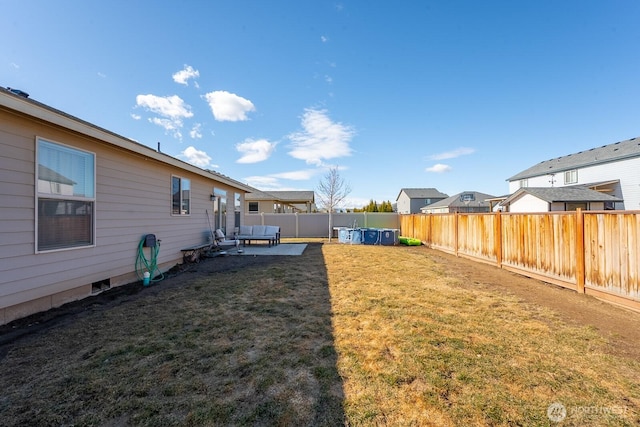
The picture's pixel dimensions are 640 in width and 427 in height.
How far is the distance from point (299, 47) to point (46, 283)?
9674 mm

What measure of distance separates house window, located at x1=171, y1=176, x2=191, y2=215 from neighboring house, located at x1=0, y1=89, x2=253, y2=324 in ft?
1.80

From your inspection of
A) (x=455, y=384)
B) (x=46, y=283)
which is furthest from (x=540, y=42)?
(x=46, y=283)

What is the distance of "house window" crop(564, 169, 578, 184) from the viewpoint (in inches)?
920

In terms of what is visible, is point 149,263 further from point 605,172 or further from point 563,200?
point 605,172

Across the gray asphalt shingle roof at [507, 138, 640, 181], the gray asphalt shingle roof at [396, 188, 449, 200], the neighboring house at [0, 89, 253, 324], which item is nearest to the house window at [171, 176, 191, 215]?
the neighboring house at [0, 89, 253, 324]

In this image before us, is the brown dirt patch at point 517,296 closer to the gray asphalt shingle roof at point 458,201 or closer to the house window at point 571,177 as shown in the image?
the house window at point 571,177

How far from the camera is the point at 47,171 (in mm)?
3816

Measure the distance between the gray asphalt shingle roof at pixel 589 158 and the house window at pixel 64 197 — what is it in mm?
30967

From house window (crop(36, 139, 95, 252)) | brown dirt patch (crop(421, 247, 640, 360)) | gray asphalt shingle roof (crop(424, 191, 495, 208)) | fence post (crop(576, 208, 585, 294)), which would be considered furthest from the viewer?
gray asphalt shingle roof (crop(424, 191, 495, 208))

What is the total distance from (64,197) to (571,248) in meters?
9.01

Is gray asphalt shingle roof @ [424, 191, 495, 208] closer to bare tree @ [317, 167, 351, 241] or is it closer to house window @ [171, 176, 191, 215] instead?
bare tree @ [317, 167, 351, 241]

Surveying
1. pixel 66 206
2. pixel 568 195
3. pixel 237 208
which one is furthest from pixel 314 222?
pixel 568 195

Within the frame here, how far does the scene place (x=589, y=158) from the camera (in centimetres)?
2256

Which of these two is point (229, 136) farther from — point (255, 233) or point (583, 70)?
point (583, 70)
